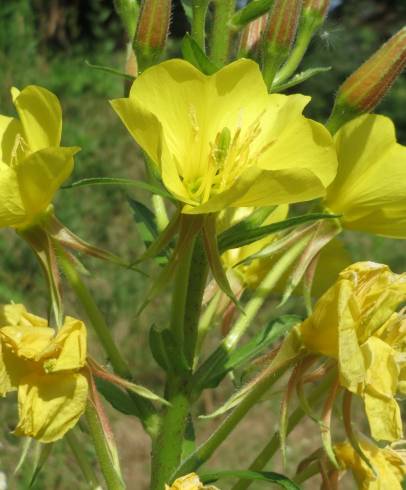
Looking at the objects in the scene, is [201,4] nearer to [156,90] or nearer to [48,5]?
[156,90]

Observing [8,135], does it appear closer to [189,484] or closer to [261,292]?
[261,292]

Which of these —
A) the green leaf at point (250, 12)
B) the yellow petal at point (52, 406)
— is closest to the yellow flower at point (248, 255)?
the green leaf at point (250, 12)

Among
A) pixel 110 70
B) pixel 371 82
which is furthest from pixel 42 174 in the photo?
pixel 371 82

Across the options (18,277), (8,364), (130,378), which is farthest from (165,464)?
(18,277)

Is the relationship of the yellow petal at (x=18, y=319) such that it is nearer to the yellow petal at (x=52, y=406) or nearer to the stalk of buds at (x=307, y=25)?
the yellow petal at (x=52, y=406)

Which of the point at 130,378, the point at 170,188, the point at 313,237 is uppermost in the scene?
the point at 170,188

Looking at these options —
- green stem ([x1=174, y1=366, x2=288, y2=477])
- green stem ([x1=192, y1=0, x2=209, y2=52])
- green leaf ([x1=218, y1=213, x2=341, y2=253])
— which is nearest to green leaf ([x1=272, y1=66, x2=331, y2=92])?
green stem ([x1=192, y1=0, x2=209, y2=52])
